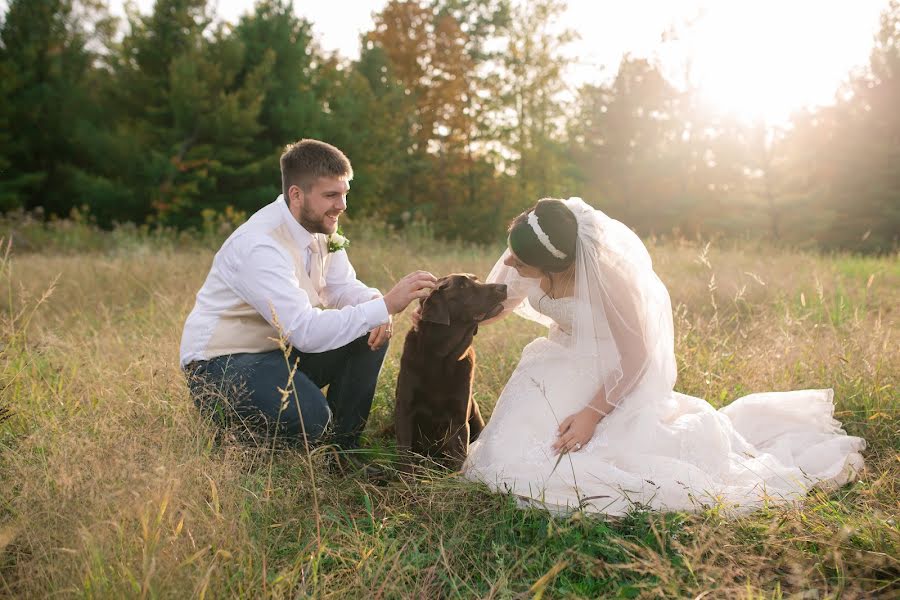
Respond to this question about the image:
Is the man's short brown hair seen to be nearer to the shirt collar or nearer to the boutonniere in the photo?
the shirt collar

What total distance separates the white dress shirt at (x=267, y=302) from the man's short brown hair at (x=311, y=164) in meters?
0.19

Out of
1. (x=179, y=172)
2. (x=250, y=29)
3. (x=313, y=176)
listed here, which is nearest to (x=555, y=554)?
(x=313, y=176)

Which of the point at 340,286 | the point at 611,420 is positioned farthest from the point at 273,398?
the point at 611,420

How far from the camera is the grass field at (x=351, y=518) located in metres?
2.38

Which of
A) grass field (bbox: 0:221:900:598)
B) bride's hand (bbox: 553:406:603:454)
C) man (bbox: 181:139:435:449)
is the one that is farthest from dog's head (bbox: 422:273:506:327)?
grass field (bbox: 0:221:900:598)

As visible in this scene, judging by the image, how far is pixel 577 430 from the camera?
3.44m

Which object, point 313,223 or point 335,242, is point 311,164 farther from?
point 335,242

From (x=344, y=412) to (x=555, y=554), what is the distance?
180 cm

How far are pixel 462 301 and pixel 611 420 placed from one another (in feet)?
3.30

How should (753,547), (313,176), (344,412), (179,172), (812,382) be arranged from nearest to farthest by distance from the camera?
(753,547), (313,176), (344,412), (812,382), (179,172)

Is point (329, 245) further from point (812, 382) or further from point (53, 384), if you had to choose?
point (812, 382)

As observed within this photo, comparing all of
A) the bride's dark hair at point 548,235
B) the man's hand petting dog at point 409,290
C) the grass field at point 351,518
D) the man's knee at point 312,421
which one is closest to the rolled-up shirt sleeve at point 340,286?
the grass field at point 351,518

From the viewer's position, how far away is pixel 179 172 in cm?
1791

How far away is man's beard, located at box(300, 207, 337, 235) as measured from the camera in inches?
161
